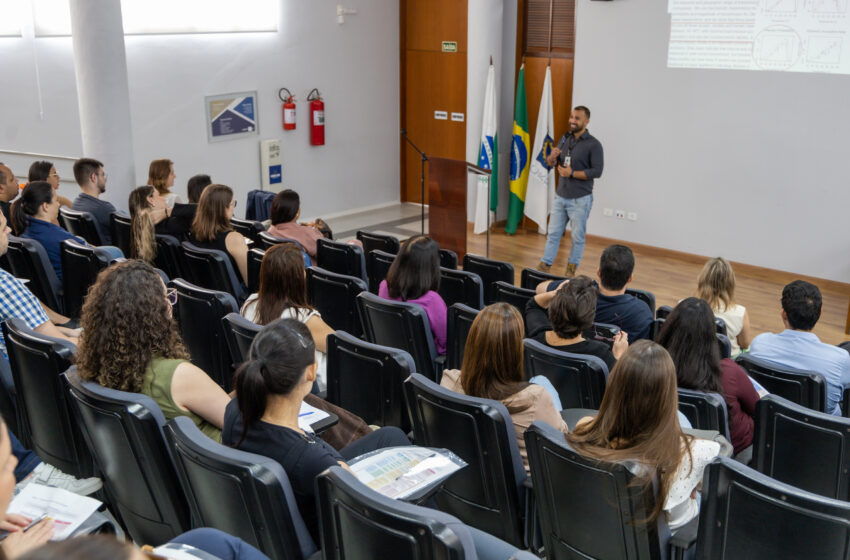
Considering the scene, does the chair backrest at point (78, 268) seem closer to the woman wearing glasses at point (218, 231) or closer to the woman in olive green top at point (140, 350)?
the woman wearing glasses at point (218, 231)

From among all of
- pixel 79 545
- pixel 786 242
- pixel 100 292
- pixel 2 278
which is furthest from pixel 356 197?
pixel 79 545

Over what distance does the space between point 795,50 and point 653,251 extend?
2445 mm

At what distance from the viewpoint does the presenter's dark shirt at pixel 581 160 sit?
7.66 m

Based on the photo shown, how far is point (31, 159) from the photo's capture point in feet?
27.4

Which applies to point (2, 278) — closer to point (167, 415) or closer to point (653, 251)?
point (167, 415)

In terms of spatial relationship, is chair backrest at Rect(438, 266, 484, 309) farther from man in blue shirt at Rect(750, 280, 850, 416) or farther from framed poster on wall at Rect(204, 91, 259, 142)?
framed poster on wall at Rect(204, 91, 259, 142)

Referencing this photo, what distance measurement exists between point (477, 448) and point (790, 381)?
170 cm

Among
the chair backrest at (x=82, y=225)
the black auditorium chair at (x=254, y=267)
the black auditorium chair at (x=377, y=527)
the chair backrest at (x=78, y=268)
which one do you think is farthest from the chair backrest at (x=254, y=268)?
the black auditorium chair at (x=377, y=527)

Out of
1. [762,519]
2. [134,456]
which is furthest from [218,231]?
[762,519]

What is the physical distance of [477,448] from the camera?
269 centimetres

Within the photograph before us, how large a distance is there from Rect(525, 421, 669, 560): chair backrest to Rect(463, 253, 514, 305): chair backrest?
2646mm

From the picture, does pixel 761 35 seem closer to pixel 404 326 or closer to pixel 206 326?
pixel 404 326

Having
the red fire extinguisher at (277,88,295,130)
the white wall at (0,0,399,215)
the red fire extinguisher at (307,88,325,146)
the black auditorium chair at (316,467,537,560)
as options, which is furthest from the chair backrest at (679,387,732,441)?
the red fire extinguisher at (307,88,325,146)

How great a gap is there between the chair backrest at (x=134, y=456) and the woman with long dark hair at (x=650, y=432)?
125 cm
